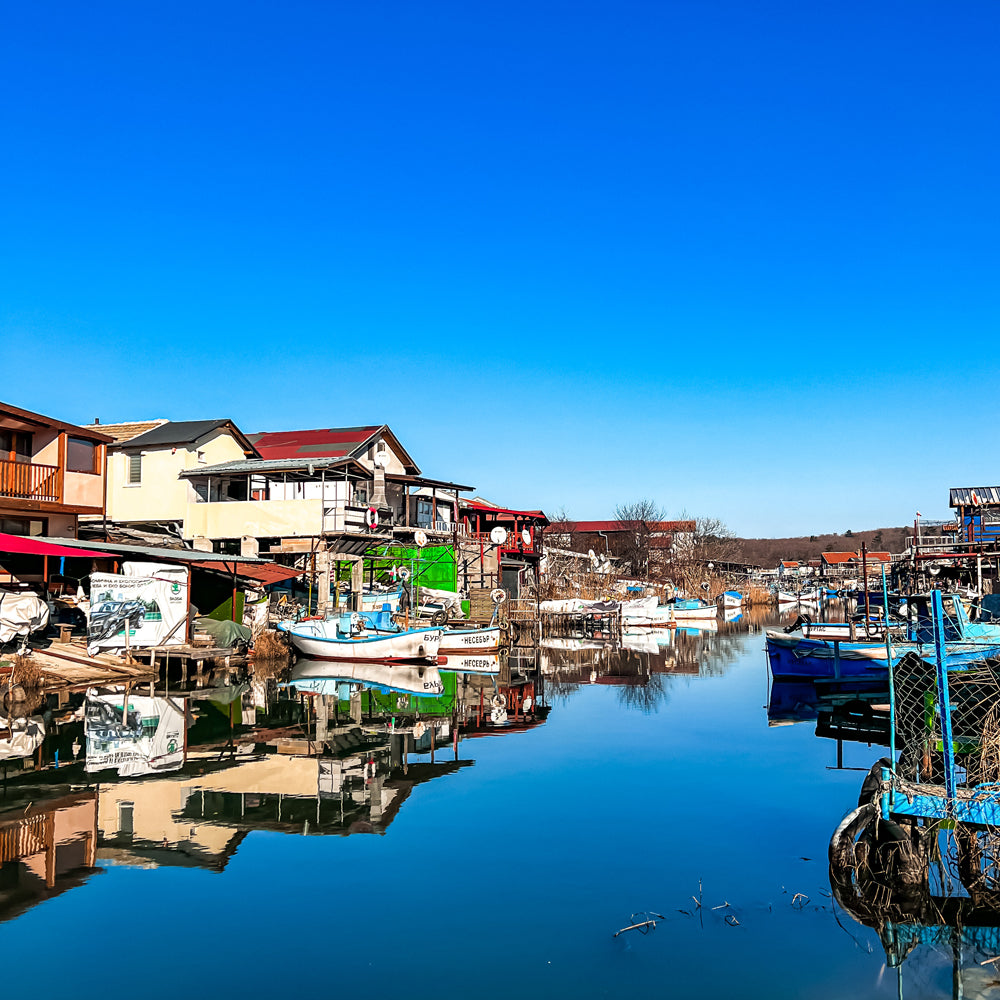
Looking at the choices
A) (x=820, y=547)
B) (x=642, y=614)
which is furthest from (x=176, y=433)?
(x=820, y=547)

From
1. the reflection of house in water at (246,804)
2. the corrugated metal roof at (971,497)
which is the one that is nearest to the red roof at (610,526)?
the corrugated metal roof at (971,497)

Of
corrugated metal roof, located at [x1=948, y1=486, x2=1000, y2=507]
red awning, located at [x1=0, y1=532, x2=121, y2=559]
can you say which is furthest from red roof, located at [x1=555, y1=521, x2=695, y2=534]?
red awning, located at [x1=0, y1=532, x2=121, y2=559]

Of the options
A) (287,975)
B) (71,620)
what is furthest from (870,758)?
Answer: (71,620)

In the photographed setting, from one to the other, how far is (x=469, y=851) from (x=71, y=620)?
22.9 meters

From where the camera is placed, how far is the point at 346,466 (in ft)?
138

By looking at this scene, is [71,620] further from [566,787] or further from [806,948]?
[806,948]

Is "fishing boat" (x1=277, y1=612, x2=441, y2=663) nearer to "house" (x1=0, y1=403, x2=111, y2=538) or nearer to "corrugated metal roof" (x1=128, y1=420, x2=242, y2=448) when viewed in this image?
"house" (x1=0, y1=403, x2=111, y2=538)

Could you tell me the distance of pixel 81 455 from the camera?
114ft

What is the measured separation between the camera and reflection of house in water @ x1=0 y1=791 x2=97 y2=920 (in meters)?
10.6

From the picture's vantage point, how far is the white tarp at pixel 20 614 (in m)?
25.9

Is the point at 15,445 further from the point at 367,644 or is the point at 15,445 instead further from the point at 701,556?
the point at 701,556

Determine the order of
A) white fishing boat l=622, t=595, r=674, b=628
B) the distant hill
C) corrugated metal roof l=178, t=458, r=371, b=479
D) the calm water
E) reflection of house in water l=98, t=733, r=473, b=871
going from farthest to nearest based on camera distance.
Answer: the distant hill → white fishing boat l=622, t=595, r=674, b=628 → corrugated metal roof l=178, t=458, r=371, b=479 → reflection of house in water l=98, t=733, r=473, b=871 → the calm water

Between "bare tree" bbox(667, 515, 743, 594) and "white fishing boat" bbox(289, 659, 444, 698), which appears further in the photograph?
"bare tree" bbox(667, 515, 743, 594)

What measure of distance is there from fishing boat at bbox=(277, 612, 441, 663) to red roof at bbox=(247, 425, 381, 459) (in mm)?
14271
